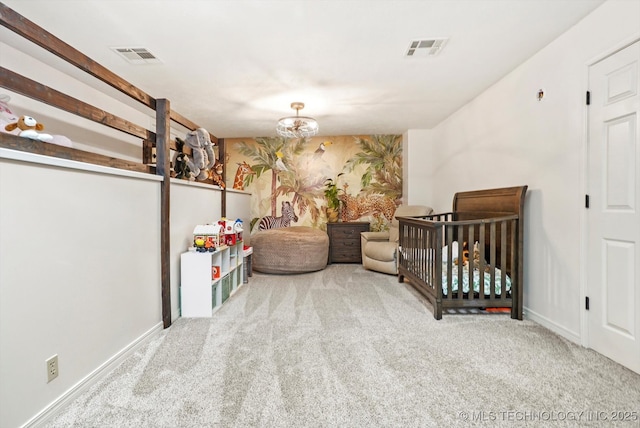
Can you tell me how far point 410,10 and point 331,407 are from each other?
2439 mm

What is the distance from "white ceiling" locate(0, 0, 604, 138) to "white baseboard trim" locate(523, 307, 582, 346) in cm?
224

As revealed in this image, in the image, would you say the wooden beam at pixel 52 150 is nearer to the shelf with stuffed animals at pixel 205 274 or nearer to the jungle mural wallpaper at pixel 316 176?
the shelf with stuffed animals at pixel 205 274

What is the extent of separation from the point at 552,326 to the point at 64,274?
331cm

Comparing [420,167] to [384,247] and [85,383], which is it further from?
[85,383]

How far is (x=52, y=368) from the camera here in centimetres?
135

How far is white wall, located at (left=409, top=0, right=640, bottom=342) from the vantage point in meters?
1.93

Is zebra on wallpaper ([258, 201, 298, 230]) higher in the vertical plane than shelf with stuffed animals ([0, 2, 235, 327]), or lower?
lower

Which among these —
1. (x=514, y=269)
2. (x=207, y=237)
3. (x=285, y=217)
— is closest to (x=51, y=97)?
(x=207, y=237)

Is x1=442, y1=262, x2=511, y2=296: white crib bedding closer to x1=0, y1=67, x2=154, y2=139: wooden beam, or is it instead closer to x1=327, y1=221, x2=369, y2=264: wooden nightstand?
x1=327, y1=221, x2=369, y2=264: wooden nightstand

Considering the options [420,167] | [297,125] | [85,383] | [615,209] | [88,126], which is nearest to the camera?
[85,383]

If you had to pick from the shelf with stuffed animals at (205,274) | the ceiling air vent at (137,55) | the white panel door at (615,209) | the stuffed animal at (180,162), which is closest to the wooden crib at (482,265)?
the white panel door at (615,209)

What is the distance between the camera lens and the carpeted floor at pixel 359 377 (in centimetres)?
133

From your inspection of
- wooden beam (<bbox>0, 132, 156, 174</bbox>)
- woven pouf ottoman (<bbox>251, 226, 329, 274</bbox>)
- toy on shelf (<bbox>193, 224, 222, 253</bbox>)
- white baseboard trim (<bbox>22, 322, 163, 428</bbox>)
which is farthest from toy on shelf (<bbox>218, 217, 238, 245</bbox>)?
wooden beam (<bbox>0, 132, 156, 174</bbox>)

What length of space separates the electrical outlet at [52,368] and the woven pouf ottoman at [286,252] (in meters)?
2.90
